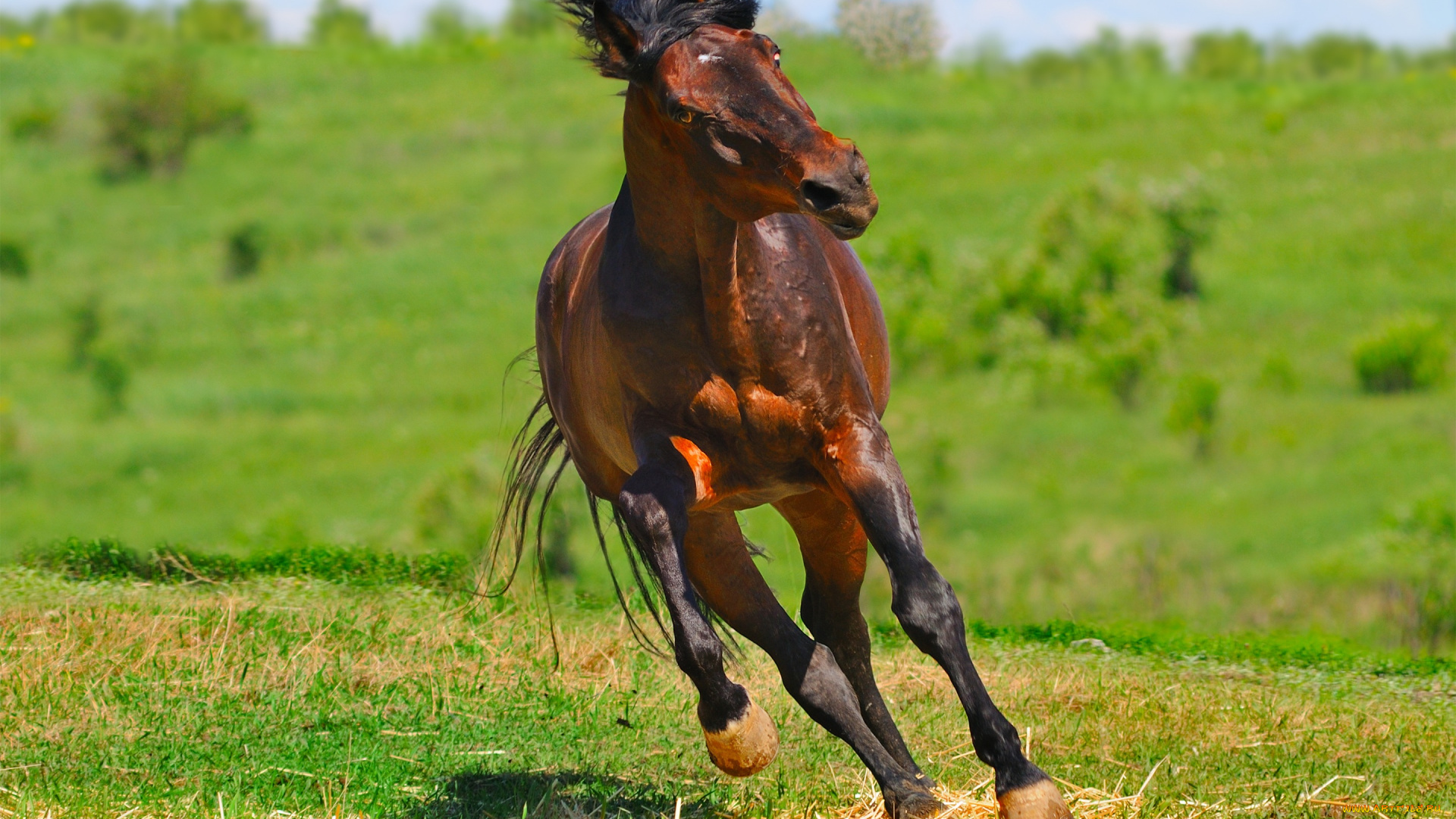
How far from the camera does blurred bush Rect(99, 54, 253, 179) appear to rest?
2046 inches

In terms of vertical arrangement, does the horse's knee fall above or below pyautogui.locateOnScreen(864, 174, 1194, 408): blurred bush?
above

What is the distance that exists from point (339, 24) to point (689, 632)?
244ft

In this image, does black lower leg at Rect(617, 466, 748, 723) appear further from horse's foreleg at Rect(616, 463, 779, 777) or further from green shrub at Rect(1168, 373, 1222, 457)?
green shrub at Rect(1168, 373, 1222, 457)

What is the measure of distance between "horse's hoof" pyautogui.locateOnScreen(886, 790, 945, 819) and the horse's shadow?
81cm

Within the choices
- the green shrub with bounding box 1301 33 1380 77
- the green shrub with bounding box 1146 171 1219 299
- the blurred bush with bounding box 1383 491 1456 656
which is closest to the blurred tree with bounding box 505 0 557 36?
the green shrub with bounding box 1301 33 1380 77

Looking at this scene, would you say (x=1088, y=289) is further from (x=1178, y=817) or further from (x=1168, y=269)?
(x=1178, y=817)

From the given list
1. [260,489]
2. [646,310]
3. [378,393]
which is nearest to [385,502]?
[260,489]

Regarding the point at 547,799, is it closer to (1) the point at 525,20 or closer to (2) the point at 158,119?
(2) the point at 158,119

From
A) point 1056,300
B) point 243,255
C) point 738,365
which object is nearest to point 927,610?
point 738,365

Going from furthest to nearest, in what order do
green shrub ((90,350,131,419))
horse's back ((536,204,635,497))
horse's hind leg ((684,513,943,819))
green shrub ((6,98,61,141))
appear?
green shrub ((6,98,61,141)) < green shrub ((90,350,131,419)) < horse's back ((536,204,635,497)) < horse's hind leg ((684,513,943,819))

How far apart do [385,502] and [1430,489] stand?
19.5m

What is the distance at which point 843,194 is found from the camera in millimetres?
3404

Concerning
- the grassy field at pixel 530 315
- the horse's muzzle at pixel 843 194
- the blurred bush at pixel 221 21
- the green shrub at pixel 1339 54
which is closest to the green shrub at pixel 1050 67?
the grassy field at pixel 530 315

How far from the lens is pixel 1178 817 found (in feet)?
15.1
